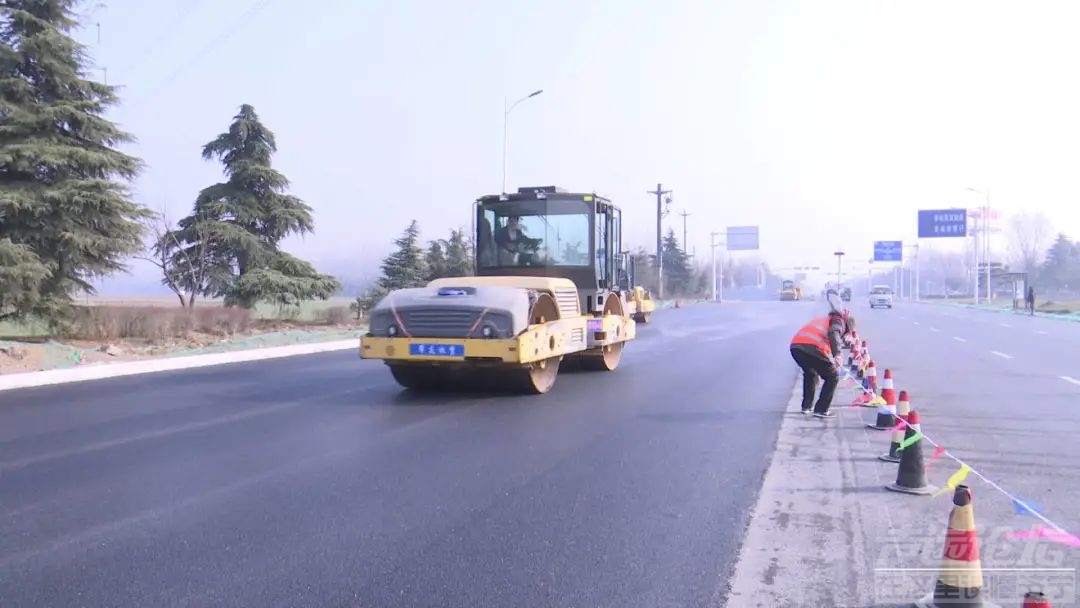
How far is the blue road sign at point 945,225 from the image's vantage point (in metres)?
64.8

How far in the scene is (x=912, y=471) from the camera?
6582mm

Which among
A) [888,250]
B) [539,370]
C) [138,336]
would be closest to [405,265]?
[138,336]

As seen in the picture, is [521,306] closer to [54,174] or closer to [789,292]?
[54,174]

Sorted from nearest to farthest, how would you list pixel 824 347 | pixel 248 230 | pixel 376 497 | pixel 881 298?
pixel 376 497 < pixel 824 347 < pixel 248 230 < pixel 881 298

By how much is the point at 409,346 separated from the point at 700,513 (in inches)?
247

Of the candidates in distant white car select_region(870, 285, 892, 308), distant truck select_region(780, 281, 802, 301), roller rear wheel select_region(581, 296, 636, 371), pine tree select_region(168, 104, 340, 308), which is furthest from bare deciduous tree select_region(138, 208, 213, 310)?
distant truck select_region(780, 281, 802, 301)

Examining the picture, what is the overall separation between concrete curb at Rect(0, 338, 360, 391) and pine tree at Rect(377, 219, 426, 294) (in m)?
11.6

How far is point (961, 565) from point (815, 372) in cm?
643

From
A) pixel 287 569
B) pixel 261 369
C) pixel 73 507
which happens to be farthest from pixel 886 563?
pixel 261 369

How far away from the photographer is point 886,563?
Result: 4.95 metres

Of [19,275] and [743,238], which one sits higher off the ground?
[743,238]

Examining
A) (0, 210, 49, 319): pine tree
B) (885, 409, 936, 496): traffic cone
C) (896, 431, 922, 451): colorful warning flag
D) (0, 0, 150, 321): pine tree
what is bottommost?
(885, 409, 936, 496): traffic cone

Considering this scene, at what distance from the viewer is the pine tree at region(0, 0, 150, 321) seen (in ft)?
59.4

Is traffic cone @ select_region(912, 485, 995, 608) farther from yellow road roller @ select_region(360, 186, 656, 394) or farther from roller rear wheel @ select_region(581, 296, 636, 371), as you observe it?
roller rear wheel @ select_region(581, 296, 636, 371)
